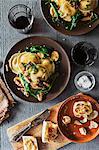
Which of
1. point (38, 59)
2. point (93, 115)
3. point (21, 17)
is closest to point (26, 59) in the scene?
point (38, 59)

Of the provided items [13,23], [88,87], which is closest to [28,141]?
[88,87]

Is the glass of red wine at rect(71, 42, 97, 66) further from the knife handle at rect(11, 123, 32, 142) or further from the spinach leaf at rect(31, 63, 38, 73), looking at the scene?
the knife handle at rect(11, 123, 32, 142)

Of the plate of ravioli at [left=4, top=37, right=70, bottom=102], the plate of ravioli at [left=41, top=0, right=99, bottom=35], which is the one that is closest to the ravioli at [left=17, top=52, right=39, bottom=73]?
the plate of ravioli at [left=4, top=37, right=70, bottom=102]

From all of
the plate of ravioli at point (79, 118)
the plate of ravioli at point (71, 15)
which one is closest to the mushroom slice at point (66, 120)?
the plate of ravioli at point (79, 118)

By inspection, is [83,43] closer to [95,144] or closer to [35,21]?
[35,21]

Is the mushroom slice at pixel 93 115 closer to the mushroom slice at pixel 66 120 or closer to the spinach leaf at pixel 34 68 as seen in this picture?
the mushroom slice at pixel 66 120
